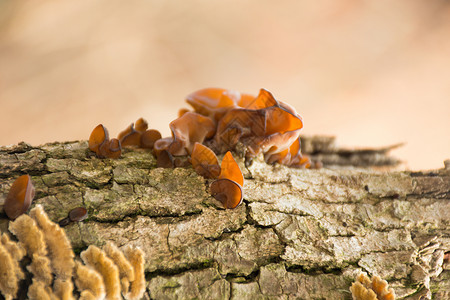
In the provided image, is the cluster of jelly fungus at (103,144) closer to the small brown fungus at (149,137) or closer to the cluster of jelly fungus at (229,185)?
the small brown fungus at (149,137)

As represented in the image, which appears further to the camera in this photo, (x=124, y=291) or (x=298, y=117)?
(x=298, y=117)

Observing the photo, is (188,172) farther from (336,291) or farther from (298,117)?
(336,291)

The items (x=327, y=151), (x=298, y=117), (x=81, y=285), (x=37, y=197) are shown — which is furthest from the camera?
(x=327, y=151)

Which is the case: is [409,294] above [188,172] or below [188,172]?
below

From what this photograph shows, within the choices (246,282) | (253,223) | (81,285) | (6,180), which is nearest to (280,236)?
(253,223)

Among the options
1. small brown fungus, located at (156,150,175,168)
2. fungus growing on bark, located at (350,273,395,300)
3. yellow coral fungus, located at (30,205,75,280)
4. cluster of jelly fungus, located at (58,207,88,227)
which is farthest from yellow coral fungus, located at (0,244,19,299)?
fungus growing on bark, located at (350,273,395,300)

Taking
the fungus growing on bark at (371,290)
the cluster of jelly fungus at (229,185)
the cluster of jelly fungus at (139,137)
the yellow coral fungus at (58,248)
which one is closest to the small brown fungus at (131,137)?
the cluster of jelly fungus at (139,137)

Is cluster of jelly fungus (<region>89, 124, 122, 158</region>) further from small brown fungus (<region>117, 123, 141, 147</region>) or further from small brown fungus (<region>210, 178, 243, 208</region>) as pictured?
small brown fungus (<region>210, 178, 243, 208</region>)

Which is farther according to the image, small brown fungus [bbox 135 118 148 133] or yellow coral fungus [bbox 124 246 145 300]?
small brown fungus [bbox 135 118 148 133]
